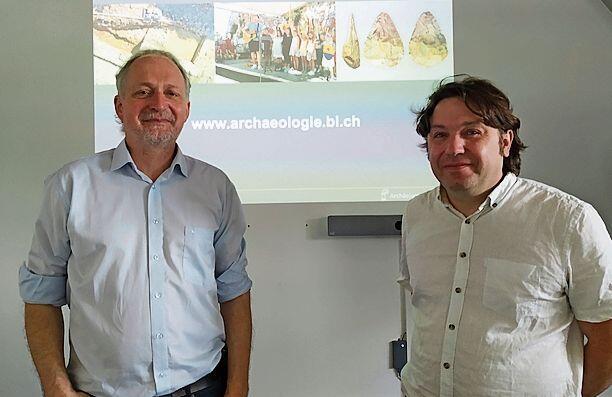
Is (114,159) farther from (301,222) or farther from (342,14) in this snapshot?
(342,14)

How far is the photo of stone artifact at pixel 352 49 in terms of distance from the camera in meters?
2.99

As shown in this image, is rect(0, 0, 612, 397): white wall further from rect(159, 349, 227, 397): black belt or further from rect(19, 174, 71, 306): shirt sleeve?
rect(19, 174, 71, 306): shirt sleeve

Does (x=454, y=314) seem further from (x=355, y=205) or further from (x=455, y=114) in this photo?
(x=355, y=205)

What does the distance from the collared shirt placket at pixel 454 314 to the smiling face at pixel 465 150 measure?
13cm

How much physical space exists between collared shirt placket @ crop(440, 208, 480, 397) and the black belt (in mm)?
612

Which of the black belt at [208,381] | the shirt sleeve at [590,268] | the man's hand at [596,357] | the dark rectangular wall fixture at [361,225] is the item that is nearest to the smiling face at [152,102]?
the black belt at [208,381]

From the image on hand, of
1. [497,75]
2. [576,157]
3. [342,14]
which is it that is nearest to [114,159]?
[342,14]

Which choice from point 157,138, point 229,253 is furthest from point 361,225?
point 157,138

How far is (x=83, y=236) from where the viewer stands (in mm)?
1684

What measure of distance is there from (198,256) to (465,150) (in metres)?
0.75

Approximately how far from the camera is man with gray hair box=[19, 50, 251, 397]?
1.67 meters

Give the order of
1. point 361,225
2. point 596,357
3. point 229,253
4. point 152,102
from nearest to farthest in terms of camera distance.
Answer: point 596,357 < point 152,102 < point 229,253 < point 361,225

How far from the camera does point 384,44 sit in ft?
9.81

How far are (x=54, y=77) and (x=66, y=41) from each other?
0.57 feet
